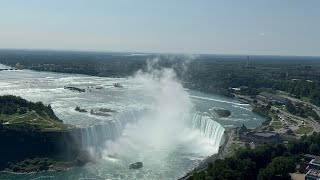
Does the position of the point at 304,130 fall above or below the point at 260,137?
below

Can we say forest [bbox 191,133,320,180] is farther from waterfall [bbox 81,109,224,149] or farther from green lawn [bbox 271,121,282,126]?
green lawn [bbox 271,121,282,126]

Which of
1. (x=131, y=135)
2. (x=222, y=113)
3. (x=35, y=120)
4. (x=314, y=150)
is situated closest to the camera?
(x=314, y=150)

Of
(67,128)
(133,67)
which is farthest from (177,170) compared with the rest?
(133,67)

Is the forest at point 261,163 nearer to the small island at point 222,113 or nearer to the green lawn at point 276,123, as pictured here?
the green lawn at point 276,123

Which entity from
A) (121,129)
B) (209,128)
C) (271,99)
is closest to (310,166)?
(209,128)

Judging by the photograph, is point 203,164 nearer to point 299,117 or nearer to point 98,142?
point 98,142

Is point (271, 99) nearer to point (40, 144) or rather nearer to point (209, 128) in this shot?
point (209, 128)

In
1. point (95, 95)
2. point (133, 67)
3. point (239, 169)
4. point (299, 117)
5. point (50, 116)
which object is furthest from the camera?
point (133, 67)

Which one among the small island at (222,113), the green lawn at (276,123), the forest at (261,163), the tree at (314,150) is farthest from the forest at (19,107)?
the tree at (314,150)

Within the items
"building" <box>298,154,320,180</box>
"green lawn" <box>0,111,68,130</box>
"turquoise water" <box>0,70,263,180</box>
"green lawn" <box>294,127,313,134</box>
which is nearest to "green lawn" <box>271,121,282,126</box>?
"turquoise water" <box>0,70,263,180</box>
